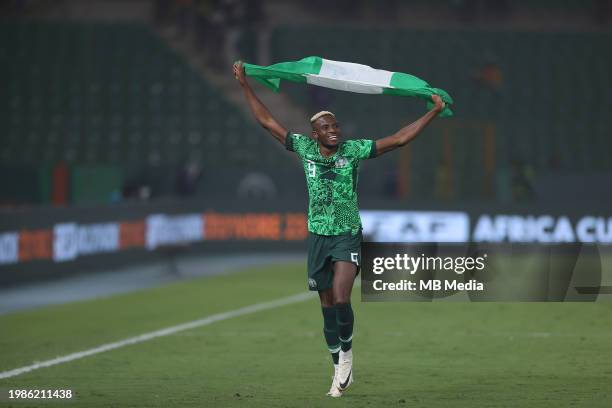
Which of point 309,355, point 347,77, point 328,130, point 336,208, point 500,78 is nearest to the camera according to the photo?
point 328,130

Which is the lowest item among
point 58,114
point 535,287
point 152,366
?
point 152,366

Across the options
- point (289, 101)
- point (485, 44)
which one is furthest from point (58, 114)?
point (485, 44)

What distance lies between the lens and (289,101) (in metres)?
39.2

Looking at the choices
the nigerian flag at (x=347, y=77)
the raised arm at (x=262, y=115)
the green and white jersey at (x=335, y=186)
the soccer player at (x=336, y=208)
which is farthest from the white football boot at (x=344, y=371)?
the nigerian flag at (x=347, y=77)

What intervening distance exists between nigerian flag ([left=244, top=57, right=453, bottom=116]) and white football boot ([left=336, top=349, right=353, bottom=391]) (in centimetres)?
224

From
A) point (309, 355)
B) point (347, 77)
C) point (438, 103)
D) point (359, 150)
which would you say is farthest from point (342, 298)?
point (309, 355)

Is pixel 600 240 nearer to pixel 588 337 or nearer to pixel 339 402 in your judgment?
pixel 588 337

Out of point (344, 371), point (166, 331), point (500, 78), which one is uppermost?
point (500, 78)

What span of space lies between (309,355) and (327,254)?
11.5 ft

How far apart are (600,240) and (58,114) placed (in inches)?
690

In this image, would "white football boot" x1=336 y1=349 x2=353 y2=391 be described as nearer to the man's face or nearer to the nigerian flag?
the man's face

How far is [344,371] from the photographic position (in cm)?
1055

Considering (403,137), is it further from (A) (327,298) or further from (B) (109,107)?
(B) (109,107)

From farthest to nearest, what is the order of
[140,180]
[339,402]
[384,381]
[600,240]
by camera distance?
[140,180] → [600,240] → [384,381] → [339,402]
